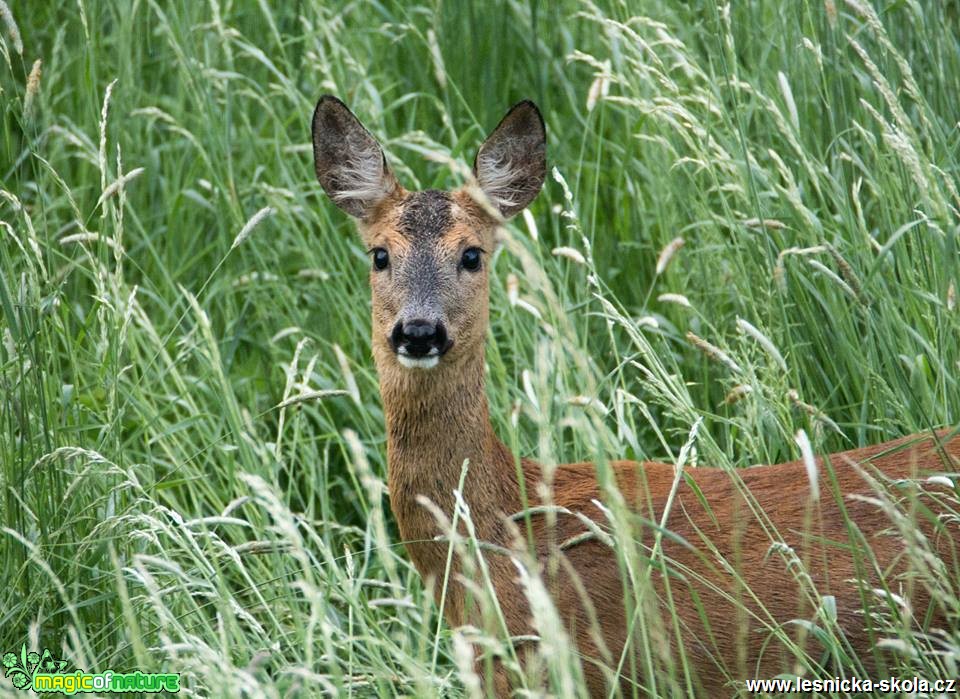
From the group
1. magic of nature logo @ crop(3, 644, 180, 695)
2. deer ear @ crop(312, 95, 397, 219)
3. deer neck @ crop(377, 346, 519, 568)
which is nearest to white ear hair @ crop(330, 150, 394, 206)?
deer ear @ crop(312, 95, 397, 219)

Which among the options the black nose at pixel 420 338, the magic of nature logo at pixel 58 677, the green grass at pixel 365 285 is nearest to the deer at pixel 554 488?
the black nose at pixel 420 338

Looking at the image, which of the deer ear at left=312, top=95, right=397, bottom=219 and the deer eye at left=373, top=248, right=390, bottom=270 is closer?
the deer eye at left=373, top=248, right=390, bottom=270

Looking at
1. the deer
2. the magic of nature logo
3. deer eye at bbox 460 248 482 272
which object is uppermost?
deer eye at bbox 460 248 482 272

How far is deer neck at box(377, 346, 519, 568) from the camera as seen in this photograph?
331 centimetres

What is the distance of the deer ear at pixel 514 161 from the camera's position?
380 centimetres

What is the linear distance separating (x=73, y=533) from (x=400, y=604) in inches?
35.1

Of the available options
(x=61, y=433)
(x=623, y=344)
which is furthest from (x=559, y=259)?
(x=61, y=433)

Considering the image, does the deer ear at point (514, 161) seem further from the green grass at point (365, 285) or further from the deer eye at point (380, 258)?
the deer eye at point (380, 258)

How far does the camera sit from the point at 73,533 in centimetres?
327

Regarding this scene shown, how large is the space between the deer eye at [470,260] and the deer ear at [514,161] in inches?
12.6

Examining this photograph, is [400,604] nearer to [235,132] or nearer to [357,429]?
[357,429]

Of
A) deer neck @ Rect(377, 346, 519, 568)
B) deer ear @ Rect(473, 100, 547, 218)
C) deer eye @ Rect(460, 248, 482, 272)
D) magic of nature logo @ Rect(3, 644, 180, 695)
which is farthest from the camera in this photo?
deer ear @ Rect(473, 100, 547, 218)

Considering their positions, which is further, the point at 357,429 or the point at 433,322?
the point at 357,429

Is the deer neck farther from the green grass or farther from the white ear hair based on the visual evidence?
the white ear hair
